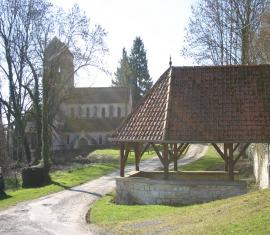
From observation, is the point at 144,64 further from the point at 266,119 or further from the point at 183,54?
the point at 266,119

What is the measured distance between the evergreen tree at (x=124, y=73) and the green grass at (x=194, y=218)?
64.2 metres

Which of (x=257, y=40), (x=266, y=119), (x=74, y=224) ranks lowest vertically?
(x=74, y=224)

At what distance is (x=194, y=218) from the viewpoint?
15203mm

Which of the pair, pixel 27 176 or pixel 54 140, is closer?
pixel 27 176

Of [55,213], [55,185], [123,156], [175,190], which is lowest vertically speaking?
[55,213]

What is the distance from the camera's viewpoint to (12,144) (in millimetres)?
53969

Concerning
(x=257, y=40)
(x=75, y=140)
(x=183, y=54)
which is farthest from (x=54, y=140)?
(x=257, y=40)

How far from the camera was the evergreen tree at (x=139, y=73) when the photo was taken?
8350cm

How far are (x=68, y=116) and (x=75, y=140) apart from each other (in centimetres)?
608

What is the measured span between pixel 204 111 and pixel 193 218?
263 inches

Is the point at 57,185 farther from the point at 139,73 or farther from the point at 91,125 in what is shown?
the point at 139,73

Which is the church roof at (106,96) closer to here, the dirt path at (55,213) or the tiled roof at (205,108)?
the dirt path at (55,213)

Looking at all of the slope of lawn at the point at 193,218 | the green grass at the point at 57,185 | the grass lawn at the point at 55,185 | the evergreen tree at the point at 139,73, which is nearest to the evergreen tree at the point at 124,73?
the evergreen tree at the point at 139,73

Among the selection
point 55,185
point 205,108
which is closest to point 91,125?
point 55,185
